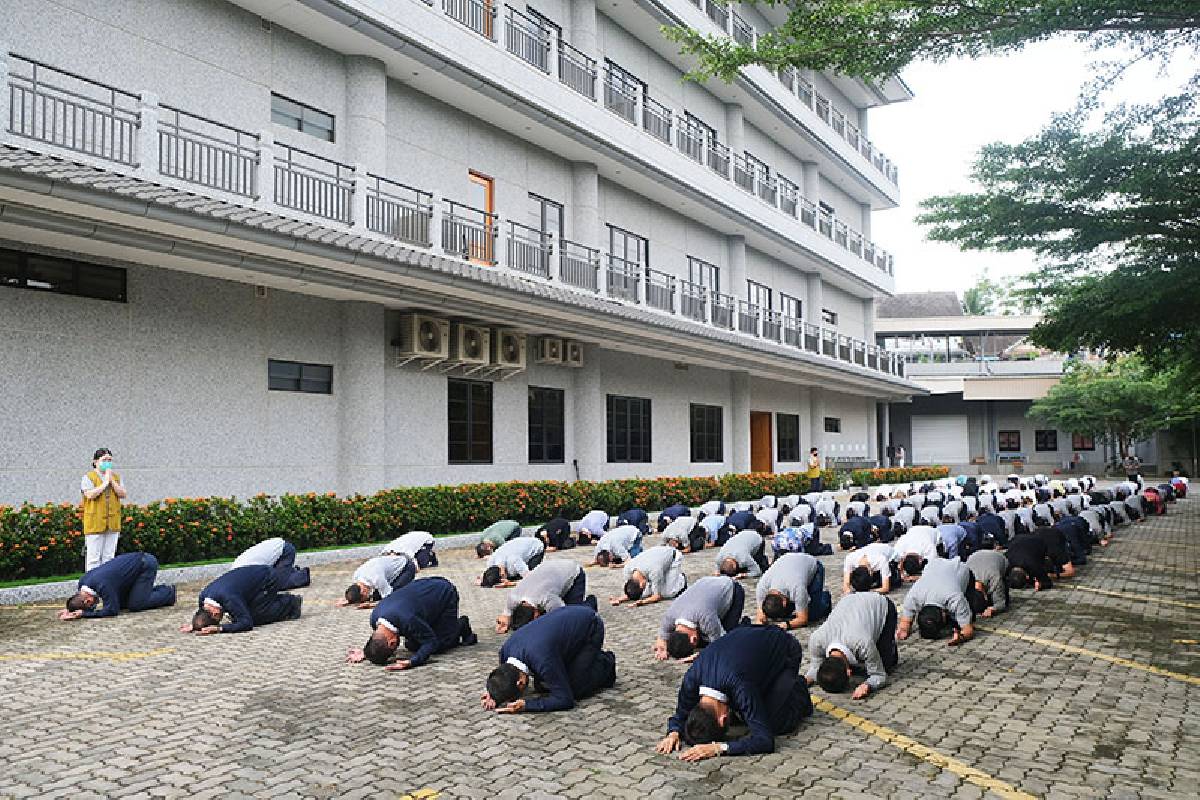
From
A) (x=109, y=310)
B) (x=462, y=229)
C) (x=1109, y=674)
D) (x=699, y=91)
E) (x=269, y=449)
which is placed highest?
(x=699, y=91)

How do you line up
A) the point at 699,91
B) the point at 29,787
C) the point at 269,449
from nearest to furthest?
the point at 29,787
the point at 269,449
the point at 699,91

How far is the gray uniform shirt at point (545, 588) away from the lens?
8453 mm

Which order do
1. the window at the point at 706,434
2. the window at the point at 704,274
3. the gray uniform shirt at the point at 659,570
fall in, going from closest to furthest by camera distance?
1. the gray uniform shirt at the point at 659,570
2. the window at the point at 706,434
3. the window at the point at 704,274

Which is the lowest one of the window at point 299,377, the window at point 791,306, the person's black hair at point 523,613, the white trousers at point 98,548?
the person's black hair at point 523,613

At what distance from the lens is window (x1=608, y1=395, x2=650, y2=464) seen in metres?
23.3

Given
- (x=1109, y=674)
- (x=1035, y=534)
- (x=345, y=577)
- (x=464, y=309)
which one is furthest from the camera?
(x=464, y=309)

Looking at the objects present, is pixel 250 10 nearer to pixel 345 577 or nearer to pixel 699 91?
pixel 345 577

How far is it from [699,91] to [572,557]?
1862 centimetres

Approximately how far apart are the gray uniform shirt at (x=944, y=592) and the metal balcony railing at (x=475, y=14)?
13941mm

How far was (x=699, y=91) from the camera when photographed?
92.3 feet

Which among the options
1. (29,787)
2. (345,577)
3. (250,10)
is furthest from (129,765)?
(250,10)

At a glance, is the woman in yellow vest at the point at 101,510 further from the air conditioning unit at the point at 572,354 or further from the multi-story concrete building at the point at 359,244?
the air conditioning unit at the point at 572,354

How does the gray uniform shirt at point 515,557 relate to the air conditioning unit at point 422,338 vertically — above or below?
below

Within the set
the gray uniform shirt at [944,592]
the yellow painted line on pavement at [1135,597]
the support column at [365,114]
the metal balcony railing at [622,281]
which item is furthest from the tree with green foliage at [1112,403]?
the gray uniform shirt at [944,592]
